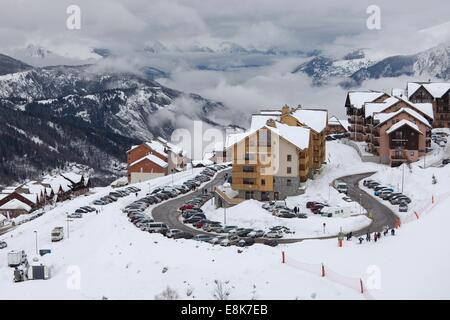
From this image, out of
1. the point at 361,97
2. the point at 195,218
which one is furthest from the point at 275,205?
the point at 361,97

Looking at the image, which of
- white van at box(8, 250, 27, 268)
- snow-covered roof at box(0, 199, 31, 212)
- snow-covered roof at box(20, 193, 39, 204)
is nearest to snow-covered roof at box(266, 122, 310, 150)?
white van at box(8, 250, 27, 268)

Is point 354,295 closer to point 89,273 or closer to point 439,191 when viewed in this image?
point 89,273

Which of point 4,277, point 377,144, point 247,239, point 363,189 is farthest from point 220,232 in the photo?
point 377,144

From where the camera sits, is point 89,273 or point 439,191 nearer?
point 89,273

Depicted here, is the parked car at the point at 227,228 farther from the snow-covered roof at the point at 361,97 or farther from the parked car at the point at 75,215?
the snow-covered roof at the point at 361,97

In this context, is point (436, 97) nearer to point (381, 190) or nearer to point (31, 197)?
point (381, 190)

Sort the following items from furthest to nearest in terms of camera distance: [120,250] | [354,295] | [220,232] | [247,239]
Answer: [220,232] < [247,239] < [120,250] < [354,295]

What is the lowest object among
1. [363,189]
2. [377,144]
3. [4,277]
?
[4,277]
